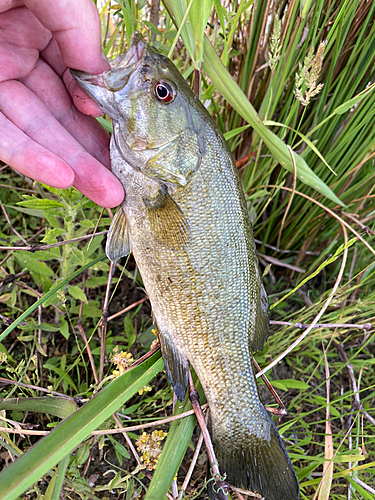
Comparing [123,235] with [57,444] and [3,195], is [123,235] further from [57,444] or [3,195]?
[3,195]

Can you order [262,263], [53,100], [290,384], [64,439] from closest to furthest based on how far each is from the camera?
[64,439], [53,100], [290,384], [262,263]

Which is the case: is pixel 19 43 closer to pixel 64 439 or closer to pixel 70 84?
pixel 70 84

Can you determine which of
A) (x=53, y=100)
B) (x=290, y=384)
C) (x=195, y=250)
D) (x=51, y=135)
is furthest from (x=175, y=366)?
(x=53, y=100)

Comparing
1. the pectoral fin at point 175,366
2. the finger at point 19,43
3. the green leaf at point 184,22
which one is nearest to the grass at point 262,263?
the green leaf at point 184,22

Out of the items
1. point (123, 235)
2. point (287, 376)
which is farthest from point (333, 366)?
point (123, 235)

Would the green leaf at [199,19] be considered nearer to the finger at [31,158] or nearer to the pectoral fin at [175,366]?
the finger at [31,158]

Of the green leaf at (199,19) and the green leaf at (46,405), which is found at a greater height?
the green leaf at (199,19)
